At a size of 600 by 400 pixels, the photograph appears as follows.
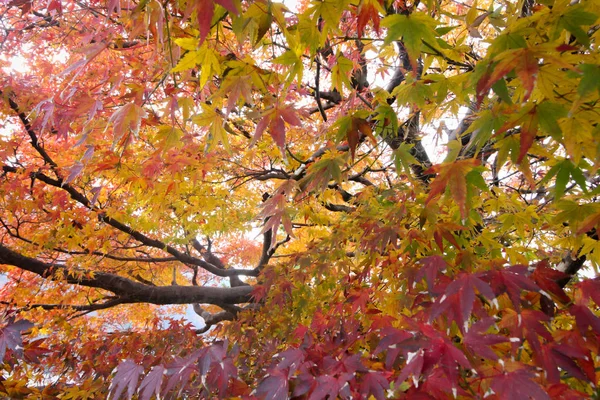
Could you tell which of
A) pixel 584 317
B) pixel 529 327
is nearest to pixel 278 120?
pixel 529 327

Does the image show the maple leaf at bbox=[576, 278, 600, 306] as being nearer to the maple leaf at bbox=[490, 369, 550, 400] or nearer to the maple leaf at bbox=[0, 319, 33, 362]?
the maple leaf at bbox=[490, 369, 550, 400]

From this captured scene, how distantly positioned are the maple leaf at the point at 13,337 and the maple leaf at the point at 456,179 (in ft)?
6.77

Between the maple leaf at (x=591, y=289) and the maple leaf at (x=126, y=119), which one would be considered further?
the maple leaf at (x=126, y=119)

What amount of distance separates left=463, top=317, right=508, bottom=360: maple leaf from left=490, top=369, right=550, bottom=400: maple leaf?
7 centimetres

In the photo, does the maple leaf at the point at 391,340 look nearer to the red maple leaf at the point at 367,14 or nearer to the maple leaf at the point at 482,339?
the maple leaf at the point at 482,339

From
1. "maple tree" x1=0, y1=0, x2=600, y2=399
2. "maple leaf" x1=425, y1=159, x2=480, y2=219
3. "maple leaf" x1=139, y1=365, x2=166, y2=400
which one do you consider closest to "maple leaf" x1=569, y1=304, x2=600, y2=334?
"maple tree" x1=0, y1=0, x2=600, y2=399

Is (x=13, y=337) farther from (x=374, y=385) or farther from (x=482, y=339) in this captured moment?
(x=482, y=339)

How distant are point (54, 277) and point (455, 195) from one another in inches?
214

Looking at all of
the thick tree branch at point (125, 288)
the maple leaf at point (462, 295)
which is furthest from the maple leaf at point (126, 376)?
the thick tree branch at point (125, 288)

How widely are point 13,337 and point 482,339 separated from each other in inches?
84.4

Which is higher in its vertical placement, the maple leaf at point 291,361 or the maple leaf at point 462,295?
the maple leaf at point 462,295

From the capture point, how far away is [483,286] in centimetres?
104

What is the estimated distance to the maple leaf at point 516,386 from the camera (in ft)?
2.86

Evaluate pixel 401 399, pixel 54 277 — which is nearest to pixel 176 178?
pixel 54 277
